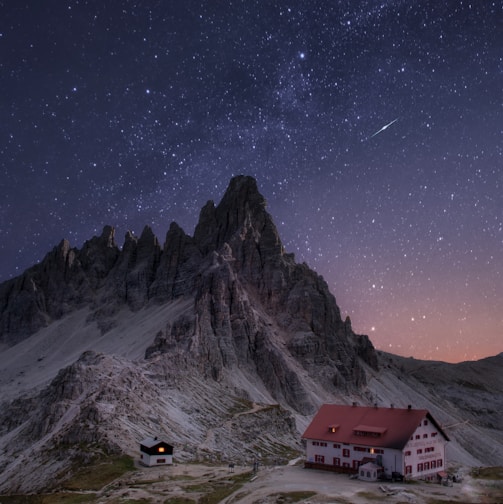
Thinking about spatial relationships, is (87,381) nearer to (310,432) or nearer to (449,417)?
(310,432)

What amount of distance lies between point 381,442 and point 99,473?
1348 inches

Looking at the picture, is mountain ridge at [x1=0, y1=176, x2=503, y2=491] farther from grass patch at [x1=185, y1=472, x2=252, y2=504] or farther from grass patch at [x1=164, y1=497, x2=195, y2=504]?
grass patch at [x1=164, y1=497, x2=195, y2=504]

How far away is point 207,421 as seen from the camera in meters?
107

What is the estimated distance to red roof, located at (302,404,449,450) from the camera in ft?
210

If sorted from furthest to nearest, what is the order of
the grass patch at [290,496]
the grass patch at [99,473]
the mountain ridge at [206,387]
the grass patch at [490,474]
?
the mountain ridge at [206,387], the grass patch at [99,473], the grass patch at [490,474], the grass patch at [290,496]

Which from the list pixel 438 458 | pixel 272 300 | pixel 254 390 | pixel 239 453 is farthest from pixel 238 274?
pixel 438 458

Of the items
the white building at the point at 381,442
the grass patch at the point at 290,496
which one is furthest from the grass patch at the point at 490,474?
the grass patch at the point at 290,496

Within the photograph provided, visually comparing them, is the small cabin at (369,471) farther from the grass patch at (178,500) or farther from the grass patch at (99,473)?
the grass patch at (99,473)

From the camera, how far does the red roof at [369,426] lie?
63881 mm

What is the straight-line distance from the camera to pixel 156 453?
72.6 m

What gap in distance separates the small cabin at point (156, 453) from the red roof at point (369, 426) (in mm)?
18239

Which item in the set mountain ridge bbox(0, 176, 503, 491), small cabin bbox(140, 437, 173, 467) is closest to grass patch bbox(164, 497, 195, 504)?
small cabin bbox(140, 437, 173, 467)

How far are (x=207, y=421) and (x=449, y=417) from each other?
124485mm

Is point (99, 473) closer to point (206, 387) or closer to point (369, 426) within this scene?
point (369, 426)
